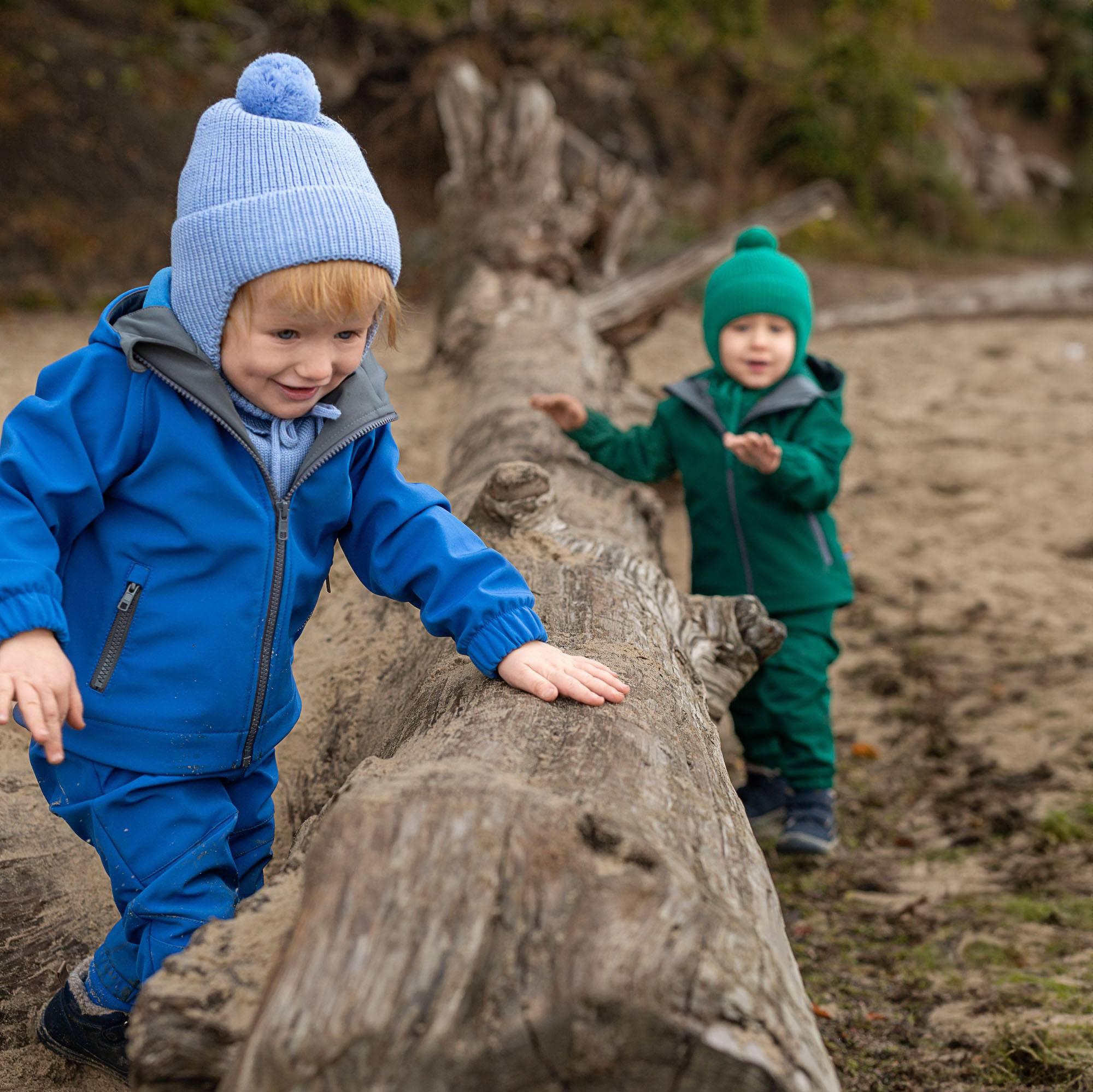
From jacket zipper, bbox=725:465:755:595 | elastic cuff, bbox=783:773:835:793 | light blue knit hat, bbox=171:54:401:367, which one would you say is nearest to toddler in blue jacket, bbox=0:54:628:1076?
light blue knit hat, bbox=171:54:401:367

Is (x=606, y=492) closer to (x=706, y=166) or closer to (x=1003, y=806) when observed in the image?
(x=1003, y=806)

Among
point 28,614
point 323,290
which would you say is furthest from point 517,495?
point 28,614

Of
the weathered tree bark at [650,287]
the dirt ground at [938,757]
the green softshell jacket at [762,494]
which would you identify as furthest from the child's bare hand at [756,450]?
the weathered tree bark at [650,287]

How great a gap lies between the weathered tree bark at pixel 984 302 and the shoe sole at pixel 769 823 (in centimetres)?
633

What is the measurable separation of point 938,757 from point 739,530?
1.12 meters

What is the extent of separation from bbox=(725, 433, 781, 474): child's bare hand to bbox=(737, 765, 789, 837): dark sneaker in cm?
96

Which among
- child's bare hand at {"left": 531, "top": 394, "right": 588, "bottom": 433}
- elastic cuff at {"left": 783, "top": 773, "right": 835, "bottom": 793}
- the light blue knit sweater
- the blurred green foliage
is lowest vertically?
elastic cuff at {"left": 783, "top": 773, "right": 835, "bottom": 793}

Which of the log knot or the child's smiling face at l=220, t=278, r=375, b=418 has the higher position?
the child's smiling face at l=220, t=278, r=375, b=418

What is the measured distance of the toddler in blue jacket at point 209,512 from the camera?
69.6 inches

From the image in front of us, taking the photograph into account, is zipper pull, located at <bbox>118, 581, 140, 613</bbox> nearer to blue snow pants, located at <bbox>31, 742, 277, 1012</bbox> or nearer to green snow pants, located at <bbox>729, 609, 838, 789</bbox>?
blue snow pants, located at <bbox>31, 742, 277, 1012</bbox>

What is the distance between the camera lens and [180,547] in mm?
1832

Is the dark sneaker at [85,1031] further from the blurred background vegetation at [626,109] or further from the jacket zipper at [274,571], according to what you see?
the blurred background vegetation at [626,109]

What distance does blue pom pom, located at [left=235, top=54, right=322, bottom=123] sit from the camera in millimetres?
1801

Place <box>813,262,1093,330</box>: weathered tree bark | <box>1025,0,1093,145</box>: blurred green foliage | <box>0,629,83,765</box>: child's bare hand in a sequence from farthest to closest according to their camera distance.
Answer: <box>1025,0,1093,145</box>: blurred green foliage, <box>813,262,1093,330</box>: weathered tree bark, <box>0,629,83,765</box>: child's bare hand
